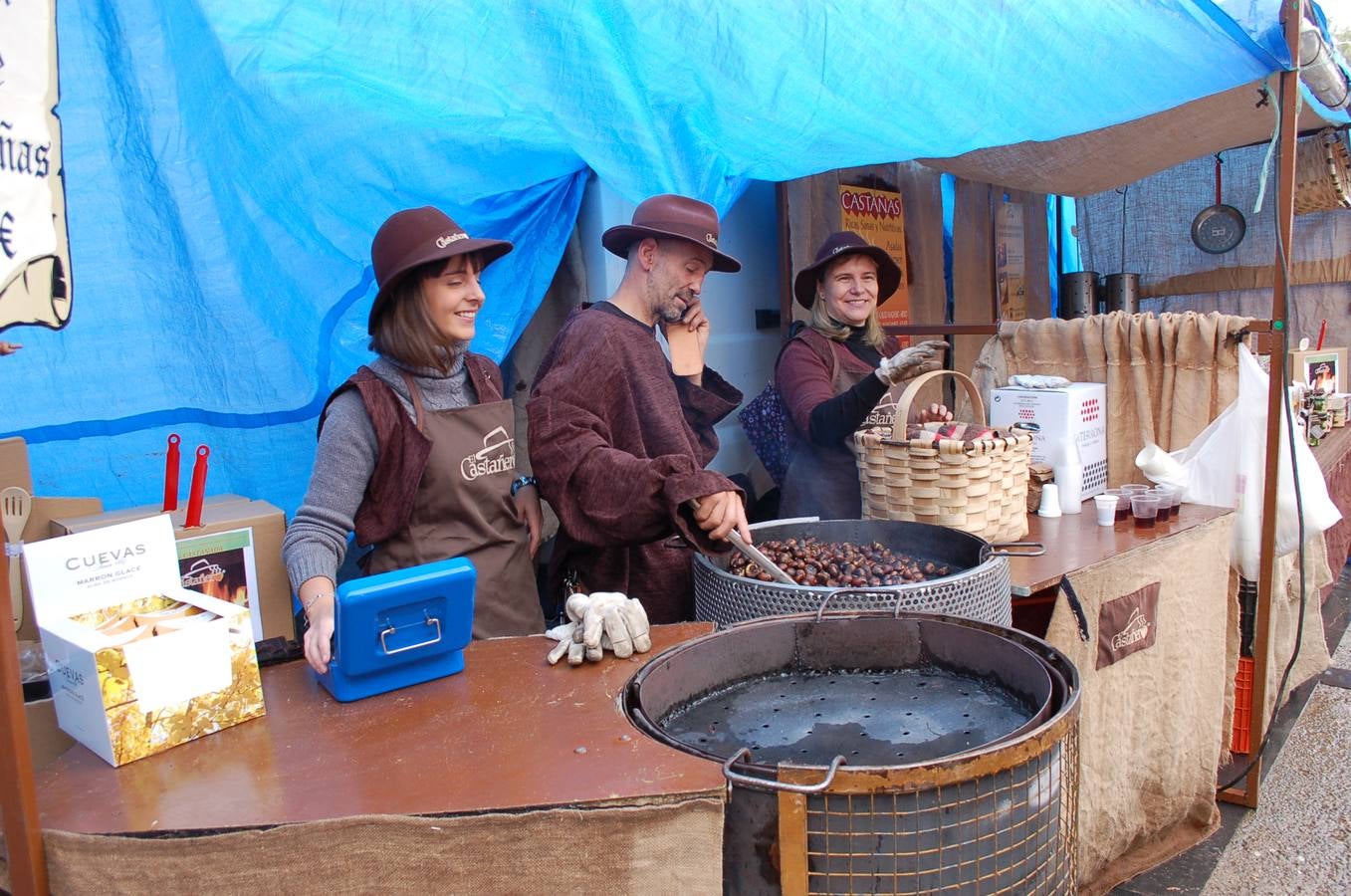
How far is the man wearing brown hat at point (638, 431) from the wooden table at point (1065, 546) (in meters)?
0.96

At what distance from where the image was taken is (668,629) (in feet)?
6.01

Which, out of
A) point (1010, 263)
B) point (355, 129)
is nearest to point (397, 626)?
point (355, 129)

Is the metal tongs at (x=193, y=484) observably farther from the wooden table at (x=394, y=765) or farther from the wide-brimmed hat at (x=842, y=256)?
the wide-brimmed hat at (x=842, y=256)

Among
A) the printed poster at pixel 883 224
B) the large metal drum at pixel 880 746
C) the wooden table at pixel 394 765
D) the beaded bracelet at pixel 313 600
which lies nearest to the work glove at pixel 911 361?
the large metal drum at pixel 880 746

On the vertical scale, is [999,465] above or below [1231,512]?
above

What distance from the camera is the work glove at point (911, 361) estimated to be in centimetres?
258

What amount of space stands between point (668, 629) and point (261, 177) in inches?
65.8

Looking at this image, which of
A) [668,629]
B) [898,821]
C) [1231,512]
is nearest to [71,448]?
[668,629]

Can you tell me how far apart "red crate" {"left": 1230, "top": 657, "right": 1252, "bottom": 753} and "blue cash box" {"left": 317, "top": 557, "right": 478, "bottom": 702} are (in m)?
3.20

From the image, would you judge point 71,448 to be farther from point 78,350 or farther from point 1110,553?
point 1110,553

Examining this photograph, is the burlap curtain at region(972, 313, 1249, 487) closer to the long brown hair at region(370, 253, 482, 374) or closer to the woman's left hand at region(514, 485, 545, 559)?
the woman's left hand at region(514, 485, 545, 559)

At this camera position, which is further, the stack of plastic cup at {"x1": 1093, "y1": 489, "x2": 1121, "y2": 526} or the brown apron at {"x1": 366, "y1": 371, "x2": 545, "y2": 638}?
the stack of plastic cup at {"x1": 1093, "y1": 489, "x2": 1121, "y2": 526}

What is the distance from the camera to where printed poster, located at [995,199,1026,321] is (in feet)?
19.0

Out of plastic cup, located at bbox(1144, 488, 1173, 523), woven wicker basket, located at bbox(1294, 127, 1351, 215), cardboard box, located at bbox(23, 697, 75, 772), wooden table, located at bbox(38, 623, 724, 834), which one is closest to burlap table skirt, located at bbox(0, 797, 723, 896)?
wooden table, located at bbox(38, 623, 724, 834)
